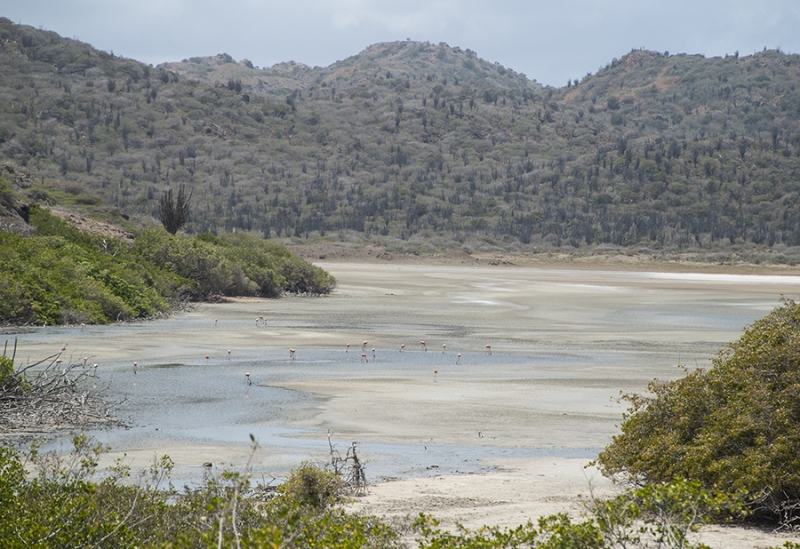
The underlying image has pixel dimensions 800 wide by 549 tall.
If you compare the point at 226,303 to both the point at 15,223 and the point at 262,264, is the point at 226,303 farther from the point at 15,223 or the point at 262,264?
the point at 15,223

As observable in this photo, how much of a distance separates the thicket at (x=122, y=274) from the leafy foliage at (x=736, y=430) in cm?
2004

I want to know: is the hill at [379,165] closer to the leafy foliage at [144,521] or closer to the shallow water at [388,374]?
the shallow water at [388,374]

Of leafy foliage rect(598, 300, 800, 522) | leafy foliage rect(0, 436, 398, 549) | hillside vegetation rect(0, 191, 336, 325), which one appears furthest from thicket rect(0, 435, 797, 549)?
hillside vegetation rect(0, 191, 336, 325)

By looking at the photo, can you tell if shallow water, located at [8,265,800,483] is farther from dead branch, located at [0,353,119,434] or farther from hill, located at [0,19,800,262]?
hill, located at [0,19,800,262]

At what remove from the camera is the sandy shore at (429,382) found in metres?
9.53

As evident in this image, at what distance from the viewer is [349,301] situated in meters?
38.5

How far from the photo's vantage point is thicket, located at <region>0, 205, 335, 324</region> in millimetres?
25109

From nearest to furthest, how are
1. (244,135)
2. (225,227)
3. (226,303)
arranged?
1. (226,303)
2. (225,227)
3. (244,135)

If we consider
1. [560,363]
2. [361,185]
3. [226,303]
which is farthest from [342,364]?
[361,185]

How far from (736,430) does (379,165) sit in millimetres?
124893

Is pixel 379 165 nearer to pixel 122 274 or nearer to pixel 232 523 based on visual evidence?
pixel 122 274

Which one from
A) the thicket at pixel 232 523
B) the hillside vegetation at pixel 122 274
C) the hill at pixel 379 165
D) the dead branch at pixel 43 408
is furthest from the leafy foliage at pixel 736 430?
the hill at pixel 379 165

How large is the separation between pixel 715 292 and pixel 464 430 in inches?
1431

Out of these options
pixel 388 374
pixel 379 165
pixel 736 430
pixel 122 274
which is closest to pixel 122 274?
pixel 122 274
